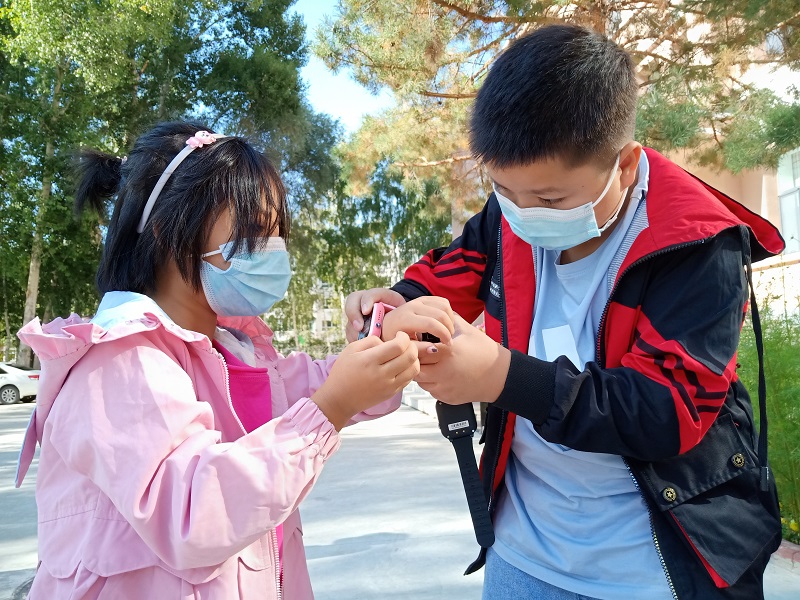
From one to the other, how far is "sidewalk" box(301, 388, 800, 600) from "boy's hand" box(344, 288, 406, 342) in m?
2.08

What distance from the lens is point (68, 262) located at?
1683cm

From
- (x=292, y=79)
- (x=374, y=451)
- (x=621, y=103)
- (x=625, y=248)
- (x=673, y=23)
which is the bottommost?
(x=374, y=451)

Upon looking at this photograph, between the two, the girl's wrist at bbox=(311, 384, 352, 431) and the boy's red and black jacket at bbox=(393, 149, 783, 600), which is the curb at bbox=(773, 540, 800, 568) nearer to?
the boy's red and black jacket at bbox=(393, 149, 783, 600)

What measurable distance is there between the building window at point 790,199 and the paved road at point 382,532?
18.6 ft

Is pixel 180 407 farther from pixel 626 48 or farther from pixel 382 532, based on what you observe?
pixel 626 48

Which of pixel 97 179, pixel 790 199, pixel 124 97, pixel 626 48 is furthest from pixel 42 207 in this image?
pixel 97 179

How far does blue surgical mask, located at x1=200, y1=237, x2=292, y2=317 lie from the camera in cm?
137

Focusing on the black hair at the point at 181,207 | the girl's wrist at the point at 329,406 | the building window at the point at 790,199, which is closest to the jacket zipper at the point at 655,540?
the girl's wrist at the point at 329,406

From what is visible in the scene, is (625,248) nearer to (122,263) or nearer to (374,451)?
(122,263)

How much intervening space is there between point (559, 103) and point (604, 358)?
0.43 metres

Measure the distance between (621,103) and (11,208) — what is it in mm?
16516

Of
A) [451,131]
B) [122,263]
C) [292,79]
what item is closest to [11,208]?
[292,79]

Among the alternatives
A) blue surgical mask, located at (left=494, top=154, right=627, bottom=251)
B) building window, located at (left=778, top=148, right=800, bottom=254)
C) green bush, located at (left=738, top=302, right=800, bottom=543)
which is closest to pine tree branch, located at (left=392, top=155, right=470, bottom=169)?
building window, located at (left=778, top=148, right=800, bottom=254)

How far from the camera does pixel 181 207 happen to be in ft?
4.36
